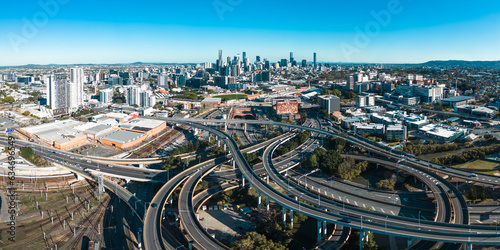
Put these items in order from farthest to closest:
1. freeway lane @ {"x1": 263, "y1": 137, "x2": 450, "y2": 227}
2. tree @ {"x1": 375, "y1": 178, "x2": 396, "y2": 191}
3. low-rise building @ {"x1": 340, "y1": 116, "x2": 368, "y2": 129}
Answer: low-rise building @ {"x1": 340, "y1": 116, "x2": 368, "y2": 129} → tree @ {"x1": 375, "y1": 178, "x2": 396, "y2": 191} → freeway lane @ {"x1": 263, "y1": 137, "x2": 450, "y2": 227}

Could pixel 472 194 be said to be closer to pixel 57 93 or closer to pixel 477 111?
pixel 477 111

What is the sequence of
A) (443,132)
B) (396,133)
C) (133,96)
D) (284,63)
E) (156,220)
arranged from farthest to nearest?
(284,63)
(133,96)
(443,132)
(396,133)
(156,220)

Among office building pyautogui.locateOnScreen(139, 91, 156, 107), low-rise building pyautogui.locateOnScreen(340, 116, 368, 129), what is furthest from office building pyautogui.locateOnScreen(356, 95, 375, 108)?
office building pyautogui.locateOnScreen(139, 91, 156, 107)

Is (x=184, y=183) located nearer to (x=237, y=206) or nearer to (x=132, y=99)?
(x=237, y=206)

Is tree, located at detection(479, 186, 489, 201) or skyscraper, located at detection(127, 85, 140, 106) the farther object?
skyscraper, located at detection(127, 85, 140, 106)

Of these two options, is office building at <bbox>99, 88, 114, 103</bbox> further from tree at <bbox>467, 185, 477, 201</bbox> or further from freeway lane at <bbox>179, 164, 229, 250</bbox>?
tree at <bbox>467, 185, 477, 201</bbox>

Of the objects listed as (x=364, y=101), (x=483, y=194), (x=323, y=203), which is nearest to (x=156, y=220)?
(x=323, y=203)

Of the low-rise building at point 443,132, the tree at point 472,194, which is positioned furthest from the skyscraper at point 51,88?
the tree at point 472,194

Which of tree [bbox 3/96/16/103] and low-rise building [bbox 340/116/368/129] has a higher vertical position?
tree [bbox 3/96/16/103]

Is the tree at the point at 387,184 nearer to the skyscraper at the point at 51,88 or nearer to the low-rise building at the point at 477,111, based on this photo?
the low-rise building at the point at 477,111

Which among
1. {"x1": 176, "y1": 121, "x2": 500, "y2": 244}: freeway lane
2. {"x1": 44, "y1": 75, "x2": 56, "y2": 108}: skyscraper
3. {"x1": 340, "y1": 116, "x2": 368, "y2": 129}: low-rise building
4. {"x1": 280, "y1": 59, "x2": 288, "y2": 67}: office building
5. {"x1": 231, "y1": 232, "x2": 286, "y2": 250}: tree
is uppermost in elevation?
{"x1": 280, "y1": 59, "x2": 288, "y2": 67}: office building

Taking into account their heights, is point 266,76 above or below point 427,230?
above
